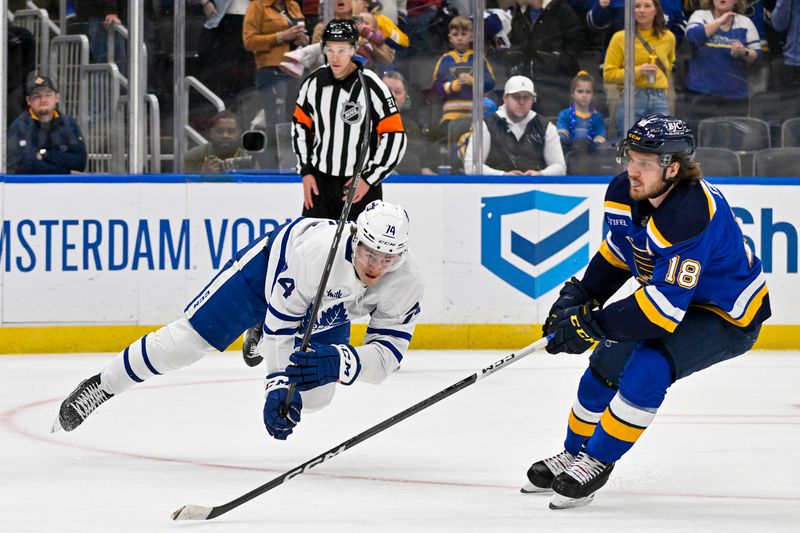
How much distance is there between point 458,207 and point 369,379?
356cm

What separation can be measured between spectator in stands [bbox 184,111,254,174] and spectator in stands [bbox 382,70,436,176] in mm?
826

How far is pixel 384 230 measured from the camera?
3.56 meters

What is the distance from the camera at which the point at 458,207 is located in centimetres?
731

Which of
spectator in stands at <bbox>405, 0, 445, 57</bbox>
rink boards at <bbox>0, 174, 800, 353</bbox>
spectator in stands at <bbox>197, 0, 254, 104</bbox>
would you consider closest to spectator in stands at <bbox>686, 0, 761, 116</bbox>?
rink boards at <bbox>0, 174, 800, 353</bbox>

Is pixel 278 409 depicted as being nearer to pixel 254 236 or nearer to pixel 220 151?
pixel 254 236

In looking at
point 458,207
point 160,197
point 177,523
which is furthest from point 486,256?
point 177,523

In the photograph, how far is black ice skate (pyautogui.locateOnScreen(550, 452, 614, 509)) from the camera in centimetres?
340

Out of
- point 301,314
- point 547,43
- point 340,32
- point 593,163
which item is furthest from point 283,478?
point 547,43

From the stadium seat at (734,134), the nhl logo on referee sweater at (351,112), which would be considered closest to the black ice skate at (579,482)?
the nhl logo on referee sweater at (351,112)

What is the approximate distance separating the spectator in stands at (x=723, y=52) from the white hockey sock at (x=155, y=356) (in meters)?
4.24

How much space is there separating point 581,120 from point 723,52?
0.89 meters

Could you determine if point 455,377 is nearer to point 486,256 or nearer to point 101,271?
point 486,256

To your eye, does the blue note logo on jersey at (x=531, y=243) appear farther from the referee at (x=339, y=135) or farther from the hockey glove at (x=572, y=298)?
the hockey glove at (x=572, y=298)

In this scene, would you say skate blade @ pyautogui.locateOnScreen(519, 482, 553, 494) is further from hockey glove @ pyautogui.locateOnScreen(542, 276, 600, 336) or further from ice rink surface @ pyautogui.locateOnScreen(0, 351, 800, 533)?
hockey glove @ pyautogui.locateOnScreen(542, 276, 600, 336)
